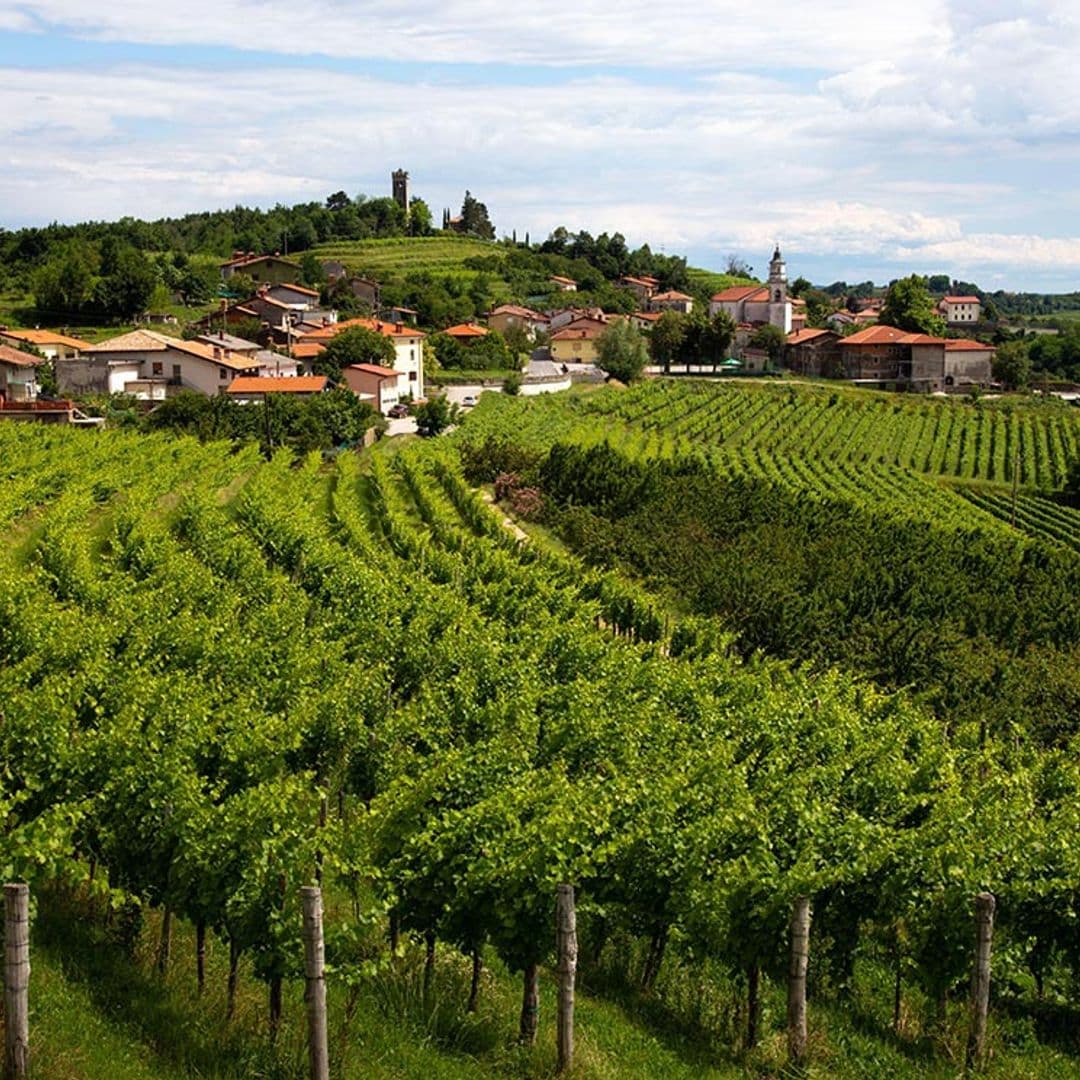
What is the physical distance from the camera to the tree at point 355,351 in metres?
79.2

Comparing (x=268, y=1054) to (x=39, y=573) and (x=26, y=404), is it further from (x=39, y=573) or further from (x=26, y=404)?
(x=26, y=404)

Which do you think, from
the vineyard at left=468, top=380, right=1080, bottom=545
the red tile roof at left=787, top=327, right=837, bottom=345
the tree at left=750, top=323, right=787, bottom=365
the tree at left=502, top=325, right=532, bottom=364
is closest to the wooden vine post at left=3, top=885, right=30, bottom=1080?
the vineyard at left=468, top=380, right=1080, bottom=545

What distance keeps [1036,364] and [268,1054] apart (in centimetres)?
14607

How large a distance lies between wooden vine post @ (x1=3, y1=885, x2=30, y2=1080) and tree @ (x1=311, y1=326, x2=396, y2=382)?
7094 cm

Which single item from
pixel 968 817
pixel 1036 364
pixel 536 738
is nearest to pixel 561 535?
pixel 536 738

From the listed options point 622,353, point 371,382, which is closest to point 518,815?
point 371,382

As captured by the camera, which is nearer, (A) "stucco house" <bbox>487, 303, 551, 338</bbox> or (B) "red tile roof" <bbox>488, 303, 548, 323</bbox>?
(A) "stucco house" <bbox>487, 303, 551, 338</bbox>

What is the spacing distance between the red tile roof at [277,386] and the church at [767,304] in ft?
216

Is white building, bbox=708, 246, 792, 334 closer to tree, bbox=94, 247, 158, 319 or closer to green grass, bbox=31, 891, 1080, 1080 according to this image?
tree, bbox=94, 247, 158, 319

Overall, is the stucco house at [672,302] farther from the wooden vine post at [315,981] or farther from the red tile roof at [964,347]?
the wooden vine post at [315,981]

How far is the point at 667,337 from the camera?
108438 mm

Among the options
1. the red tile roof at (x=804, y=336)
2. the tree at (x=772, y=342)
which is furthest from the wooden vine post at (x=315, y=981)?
the tree at (x=772, y=342)

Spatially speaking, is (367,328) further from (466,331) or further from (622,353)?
(466,331)

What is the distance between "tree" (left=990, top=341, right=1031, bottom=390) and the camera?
112 m
